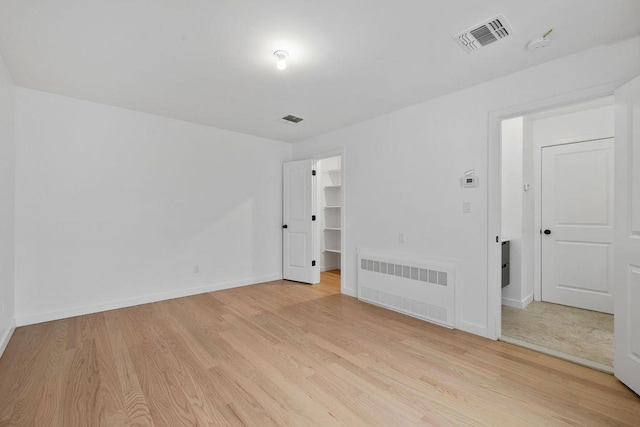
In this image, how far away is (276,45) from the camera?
2182mm

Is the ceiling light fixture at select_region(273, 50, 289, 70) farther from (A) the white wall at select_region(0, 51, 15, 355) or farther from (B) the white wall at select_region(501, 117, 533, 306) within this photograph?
(B) the white wall at select_region(501, 117, 533, 306)

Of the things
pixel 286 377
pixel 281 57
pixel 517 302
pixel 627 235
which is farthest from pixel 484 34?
pixel 517 302

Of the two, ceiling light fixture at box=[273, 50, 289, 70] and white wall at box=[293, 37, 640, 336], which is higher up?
ceiling light fixture at box=[273, 50, 289, 70]

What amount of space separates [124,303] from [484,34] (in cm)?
459

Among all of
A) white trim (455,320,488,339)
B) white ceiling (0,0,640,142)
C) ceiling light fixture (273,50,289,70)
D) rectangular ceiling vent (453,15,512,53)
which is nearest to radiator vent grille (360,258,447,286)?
white trim (455,320,488,339)

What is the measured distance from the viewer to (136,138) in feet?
12.0

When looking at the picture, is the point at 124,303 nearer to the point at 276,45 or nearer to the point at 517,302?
the point at 276,45

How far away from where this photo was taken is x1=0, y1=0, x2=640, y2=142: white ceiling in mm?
1809

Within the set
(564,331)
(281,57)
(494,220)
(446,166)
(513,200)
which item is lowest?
(564,331)

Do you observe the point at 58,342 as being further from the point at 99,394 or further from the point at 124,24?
the point at 124,24

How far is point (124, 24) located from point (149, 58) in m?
0.43

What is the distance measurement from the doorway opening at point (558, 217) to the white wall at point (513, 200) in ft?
0.04

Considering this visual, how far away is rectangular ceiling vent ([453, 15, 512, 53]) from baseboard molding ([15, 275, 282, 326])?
416cm

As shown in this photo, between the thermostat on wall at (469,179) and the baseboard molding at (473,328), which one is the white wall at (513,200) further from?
the baseboard molding at (473,328)
